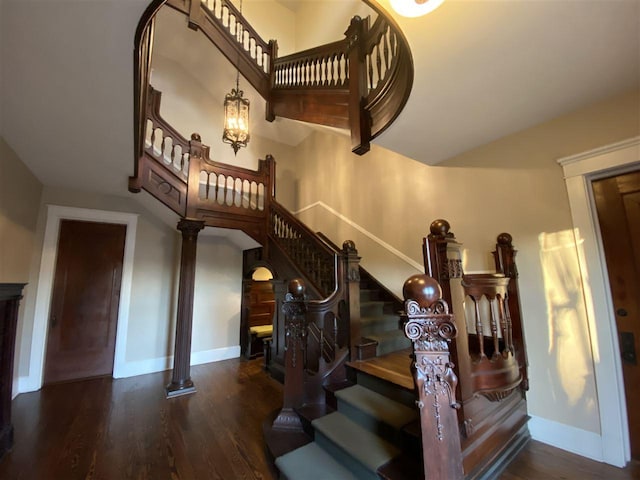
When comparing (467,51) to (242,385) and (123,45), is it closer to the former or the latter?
(123,45)

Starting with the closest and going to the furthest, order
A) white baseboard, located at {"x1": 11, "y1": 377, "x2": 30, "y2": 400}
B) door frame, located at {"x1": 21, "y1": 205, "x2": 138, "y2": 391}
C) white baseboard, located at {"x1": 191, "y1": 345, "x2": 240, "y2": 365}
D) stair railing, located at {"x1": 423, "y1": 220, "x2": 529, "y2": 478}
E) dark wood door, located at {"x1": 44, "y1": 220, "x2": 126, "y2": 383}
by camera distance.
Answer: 1. stair railing, located at {"x1": 423, "y1": 220, "x2": 529, "y2": 478}
2. white baseboard, located at {"x1": 11, "y1": 377, "x2": 30, "y2": 400}
3. door frame, located at {"x1": 21, "y1": 205, "x2": 138, "y2": 391}
4. dark wood door, located at {"x1": 44, "y1": 220, "x2": 126, "y2": 383}
5. white baseboard, located at {"x1": 191, "y1": 345, "x2": 240, "y2": 365}

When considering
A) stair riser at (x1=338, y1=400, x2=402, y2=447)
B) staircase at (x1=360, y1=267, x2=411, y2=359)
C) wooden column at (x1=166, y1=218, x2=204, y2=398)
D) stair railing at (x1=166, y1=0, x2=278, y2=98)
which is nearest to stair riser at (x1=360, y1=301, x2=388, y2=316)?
staircase at (x1=360, y1=267, x2=411, y2=359)

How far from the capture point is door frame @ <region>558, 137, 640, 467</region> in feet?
5.41

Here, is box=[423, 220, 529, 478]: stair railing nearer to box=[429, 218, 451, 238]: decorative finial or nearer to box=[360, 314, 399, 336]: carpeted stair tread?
box=[429, 218, 451, 238]: decorative finial

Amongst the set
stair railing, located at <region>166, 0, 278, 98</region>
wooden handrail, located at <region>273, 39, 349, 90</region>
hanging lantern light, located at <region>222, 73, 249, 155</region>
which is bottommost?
hanging lantern light, located at <region>222, 73, 249, 155</region>

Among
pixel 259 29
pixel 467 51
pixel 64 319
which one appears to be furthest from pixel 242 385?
pixel 259 29

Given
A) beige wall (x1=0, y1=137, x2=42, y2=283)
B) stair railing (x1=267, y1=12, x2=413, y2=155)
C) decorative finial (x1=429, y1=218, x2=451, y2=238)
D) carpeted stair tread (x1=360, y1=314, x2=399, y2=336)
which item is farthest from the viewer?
carpeted stair tread (x1=360, y1=314, x2=399, y2=336)

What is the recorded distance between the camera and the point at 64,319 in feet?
11.1

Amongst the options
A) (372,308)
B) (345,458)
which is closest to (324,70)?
(372,308)

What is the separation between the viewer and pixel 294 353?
2.19 metres

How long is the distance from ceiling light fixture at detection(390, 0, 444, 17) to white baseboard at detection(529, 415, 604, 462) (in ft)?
8.84

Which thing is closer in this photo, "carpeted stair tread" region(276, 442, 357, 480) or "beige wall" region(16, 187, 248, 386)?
"carpeted stair tread" region(276, 442, 357, 480)

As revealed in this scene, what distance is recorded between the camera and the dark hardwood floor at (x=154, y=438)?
67.9 inches

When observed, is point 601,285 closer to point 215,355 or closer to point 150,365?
point 215,355
